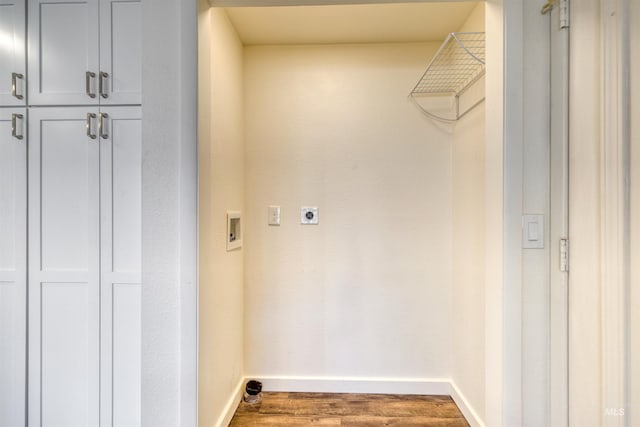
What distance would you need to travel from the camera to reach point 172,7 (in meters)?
1.26

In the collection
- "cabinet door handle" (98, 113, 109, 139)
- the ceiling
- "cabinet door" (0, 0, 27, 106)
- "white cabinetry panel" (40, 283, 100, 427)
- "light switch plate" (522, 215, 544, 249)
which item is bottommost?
"white cabinetry panel" (40, 283, 100, 427)

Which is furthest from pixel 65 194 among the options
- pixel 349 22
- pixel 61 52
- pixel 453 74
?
pixel 453 74

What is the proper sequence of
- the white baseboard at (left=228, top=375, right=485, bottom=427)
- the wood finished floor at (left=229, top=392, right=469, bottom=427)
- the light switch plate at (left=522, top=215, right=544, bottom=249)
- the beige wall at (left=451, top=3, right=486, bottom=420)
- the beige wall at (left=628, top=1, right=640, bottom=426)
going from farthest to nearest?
the white baseboard at (left=228, top=375, right=485, bottom=427) < the wood finished floor at (left=229, top=392, right=469, bottom=427) < the beige wall at (left=451, top=3, right=486, bottom=420) < the light switch plate at (left=522, top=215, right=544, bottom=249) < the beige wall at (left=628, top=1, right=640, bottom=426)

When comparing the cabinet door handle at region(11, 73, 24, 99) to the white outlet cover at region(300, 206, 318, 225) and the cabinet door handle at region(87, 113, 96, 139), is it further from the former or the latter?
the white outlet cover at region(300, 206, 318, 225)

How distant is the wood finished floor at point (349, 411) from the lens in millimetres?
1763

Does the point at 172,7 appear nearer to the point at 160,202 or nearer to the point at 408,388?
the point at 160,202

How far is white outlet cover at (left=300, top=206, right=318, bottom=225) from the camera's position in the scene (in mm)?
2072

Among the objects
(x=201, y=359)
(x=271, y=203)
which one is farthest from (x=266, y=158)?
(x=201, y=359)

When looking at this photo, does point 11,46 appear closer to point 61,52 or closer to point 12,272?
point 61,52

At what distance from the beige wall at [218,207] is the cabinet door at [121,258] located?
10.2 inches

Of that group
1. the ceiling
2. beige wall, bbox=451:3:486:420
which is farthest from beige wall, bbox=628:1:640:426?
the ceiling

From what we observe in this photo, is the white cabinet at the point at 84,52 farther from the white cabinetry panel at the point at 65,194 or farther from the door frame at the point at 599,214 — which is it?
the door frame at the point at 599,214

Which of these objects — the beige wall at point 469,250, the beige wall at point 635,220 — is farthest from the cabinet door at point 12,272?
the beige wall at point 635,220

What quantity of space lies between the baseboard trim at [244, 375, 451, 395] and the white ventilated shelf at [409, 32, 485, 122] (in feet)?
5.50
